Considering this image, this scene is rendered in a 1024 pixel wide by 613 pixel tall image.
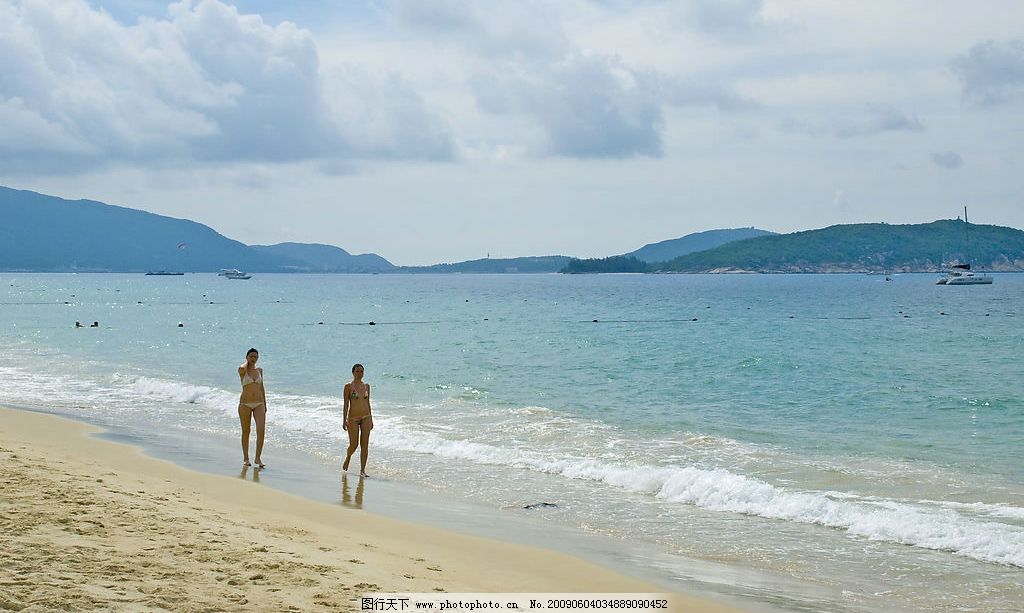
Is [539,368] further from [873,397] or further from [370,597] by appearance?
[370,597]

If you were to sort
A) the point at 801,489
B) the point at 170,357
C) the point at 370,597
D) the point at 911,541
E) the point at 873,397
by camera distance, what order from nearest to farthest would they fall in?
the point at 370,597 → the point at 911,541 → the point at 801,489 → the point at 873,397 → the point at 170,357

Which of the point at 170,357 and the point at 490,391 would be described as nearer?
the point at 490,391

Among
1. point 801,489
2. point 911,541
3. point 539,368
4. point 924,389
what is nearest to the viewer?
point 911,541

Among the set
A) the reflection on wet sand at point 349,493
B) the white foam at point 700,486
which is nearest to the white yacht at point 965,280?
the white foam at point 700,486

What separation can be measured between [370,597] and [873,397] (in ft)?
76.9

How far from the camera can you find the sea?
1085 centimetres

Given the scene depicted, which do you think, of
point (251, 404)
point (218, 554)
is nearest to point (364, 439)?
point (251, 404)

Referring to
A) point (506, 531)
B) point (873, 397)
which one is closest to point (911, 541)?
point (506, 531)

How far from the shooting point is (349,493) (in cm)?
1376

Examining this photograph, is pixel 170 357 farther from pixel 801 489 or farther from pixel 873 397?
pixel 801 489

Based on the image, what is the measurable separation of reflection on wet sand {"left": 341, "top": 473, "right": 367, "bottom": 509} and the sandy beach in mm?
426

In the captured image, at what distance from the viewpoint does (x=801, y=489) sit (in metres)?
14.6

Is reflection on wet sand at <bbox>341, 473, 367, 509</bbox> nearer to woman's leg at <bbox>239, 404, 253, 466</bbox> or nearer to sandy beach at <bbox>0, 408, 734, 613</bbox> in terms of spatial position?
sandy beach at <bbox>0, 408, 734, 613</bbox>

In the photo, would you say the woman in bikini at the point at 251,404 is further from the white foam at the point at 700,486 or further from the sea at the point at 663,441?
the white foam at the point at 700,486
